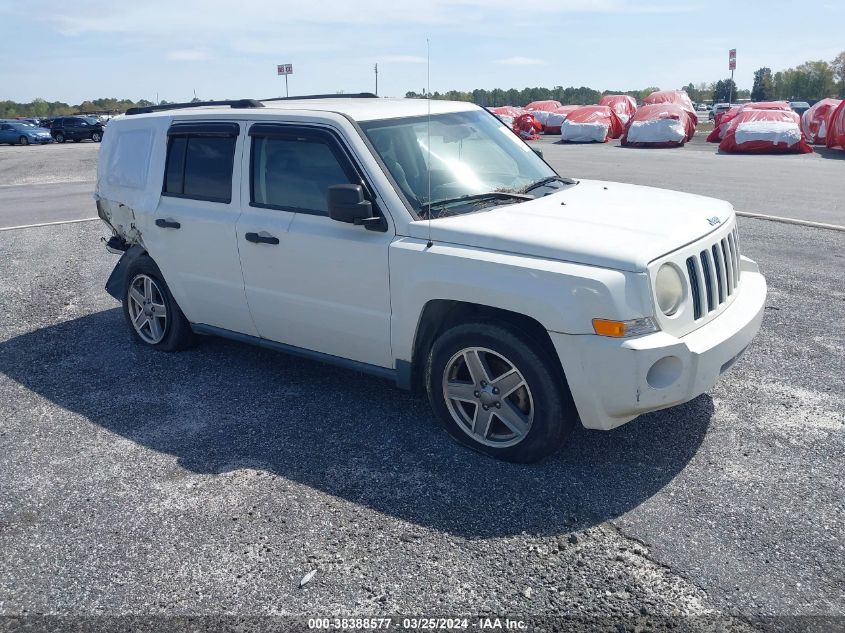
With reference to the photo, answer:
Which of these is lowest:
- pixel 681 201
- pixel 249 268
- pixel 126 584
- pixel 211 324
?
pixel 126 584

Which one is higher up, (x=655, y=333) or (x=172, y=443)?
(x=655, y=333)

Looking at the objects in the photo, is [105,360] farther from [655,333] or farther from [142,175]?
[655,333]

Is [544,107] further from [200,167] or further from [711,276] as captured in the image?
[711,276]

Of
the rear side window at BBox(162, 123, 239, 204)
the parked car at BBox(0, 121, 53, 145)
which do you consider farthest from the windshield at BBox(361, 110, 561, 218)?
the parked car at BBox(0, 121, 53, 145)

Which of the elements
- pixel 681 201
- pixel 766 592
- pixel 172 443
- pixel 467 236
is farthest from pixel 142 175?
pixel 766 592

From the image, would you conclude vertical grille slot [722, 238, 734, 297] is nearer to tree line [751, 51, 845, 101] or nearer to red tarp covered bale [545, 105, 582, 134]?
red tarp covered bale [545, 105, 582, 134]

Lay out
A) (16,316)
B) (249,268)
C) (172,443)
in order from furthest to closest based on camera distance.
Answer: (16,316) → (249,268) → (172,443)

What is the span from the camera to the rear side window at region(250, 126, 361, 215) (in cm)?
482

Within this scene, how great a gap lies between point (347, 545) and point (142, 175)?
3798 mm

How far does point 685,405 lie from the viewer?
4977mm

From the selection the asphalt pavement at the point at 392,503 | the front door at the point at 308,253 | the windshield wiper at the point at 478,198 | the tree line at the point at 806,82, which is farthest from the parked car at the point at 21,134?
the tree line at the point at 806,82

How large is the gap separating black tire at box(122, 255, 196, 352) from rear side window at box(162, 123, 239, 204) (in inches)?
27.3

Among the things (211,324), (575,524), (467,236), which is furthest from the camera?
(211,324)

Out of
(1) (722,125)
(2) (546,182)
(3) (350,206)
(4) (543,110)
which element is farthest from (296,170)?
(4) (543,110)
